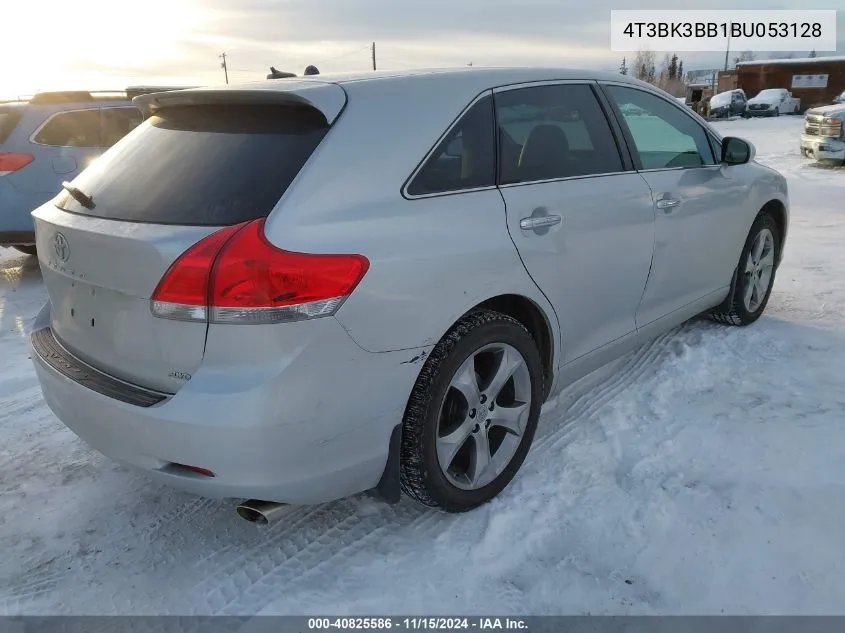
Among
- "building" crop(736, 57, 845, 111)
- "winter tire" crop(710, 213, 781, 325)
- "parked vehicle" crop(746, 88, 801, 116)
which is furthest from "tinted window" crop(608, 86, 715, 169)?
"building" crop(736, 57, 845, 111)

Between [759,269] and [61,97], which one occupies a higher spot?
[61,97]

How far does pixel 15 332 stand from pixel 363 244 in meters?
4.13

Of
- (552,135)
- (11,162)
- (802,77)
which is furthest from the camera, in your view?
(802,77)

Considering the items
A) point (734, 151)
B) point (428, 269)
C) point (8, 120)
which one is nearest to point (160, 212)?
point (428, 269)

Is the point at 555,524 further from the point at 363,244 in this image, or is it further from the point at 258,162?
Result: the point at 258,162

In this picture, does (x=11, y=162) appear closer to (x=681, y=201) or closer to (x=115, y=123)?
(x=115, y=123)

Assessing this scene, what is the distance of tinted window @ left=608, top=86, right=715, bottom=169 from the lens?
353 centimetres

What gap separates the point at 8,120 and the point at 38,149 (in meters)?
0.41

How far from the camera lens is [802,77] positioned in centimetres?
4272

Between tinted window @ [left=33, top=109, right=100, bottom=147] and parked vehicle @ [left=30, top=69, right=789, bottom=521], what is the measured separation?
4601 mm

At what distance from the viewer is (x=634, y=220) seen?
332 cm

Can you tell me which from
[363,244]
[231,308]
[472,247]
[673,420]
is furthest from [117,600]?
[673,420]

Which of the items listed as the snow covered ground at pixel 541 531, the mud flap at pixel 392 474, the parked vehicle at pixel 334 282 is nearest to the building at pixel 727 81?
the snow covered ground at pixel 541 531

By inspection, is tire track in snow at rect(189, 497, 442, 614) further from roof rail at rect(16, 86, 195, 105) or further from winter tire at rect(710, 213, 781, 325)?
roof rail at rect(16, 86, 195, 105)
